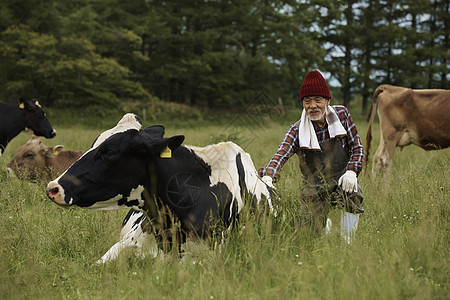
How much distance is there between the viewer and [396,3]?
2988 cm

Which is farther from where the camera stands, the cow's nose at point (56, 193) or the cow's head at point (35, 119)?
the cow's head at point (35, 119)

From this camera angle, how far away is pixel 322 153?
11.9 ft

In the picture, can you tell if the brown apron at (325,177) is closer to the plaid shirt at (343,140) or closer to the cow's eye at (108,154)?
the plaid shirt at (343,140)

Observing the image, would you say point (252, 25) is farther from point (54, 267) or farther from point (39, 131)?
point (54, 267)

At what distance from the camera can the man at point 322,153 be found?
136 inches

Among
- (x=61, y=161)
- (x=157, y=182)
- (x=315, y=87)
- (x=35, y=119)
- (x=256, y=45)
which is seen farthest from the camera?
(x=256, y=45)

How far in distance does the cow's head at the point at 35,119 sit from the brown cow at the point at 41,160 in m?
2.61

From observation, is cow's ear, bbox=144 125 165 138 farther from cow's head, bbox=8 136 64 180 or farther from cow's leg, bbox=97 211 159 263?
cow's head, bbox=8 136 64 180

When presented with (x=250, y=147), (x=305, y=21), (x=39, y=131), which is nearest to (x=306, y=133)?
(x=250, y=147)

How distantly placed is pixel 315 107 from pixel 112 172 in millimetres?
1749

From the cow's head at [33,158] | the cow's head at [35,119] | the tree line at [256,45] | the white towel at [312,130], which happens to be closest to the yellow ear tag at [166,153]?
the white towel at [312,130]

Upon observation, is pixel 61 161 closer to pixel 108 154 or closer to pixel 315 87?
Answer: pixel 108 154

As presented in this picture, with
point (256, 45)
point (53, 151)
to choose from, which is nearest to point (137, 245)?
point (53, 151)

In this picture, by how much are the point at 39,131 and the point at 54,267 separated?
22.5 feet
